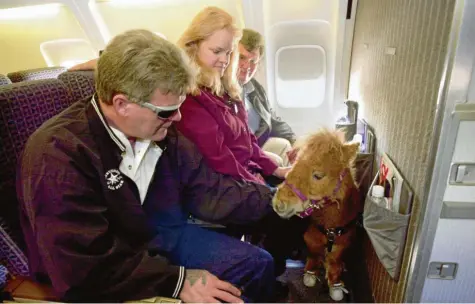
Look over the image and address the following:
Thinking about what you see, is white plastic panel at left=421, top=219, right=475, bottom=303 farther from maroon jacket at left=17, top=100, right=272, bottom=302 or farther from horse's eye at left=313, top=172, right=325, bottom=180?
maroon jacket at left=17, top=100, right=272, bottom=302

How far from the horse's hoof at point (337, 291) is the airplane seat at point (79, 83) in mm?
1610

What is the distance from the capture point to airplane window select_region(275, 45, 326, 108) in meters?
3.21

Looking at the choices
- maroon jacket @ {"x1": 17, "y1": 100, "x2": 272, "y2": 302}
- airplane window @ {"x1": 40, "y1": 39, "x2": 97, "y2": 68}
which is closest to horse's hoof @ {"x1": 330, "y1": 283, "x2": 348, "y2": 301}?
Result: maroon jacket @ {"x1": 17, "y1": 100, "x2": 272, "y2": 302}

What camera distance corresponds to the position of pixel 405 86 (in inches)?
48.3

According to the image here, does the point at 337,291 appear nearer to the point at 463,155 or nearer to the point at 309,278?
the point at 309,278

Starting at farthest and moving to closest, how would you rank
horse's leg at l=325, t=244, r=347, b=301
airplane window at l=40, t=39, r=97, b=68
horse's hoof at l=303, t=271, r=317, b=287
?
airplane window at l=40, t=39, r=97, b=68 < horse's hoof at l=303, t=271, r=317, b=287 < horse's leg at l=325, t=244, r=347, b=301

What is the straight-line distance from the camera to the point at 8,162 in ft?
3.76

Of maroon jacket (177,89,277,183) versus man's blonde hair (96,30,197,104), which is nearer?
man's blonde hair (96,30,197,104)

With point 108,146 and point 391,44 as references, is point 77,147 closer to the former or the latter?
point 108,146

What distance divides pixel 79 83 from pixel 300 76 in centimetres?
240

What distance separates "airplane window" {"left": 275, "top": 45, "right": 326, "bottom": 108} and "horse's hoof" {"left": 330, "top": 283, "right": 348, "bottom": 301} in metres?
2.13

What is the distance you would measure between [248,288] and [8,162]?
1078 millimetres

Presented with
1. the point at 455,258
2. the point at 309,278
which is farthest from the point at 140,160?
the point at 309,278

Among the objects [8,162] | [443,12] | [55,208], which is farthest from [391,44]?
[8,162]
